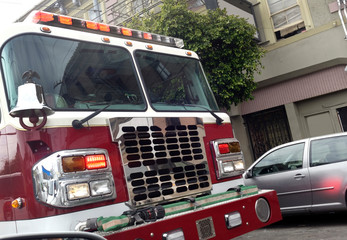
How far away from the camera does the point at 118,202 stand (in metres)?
3.42

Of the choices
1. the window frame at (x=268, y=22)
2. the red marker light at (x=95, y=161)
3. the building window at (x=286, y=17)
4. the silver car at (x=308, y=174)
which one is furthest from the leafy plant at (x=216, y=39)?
the red marker light at (x=95, y=161)

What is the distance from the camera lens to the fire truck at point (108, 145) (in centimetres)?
306

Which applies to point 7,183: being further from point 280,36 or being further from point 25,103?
point 280,36

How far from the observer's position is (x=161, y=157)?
377cm

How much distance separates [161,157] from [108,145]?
1.92ft

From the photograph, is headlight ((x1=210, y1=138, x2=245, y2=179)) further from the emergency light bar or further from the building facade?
the building facade

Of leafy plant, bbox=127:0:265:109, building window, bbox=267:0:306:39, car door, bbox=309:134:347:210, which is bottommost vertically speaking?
car door, bbox=309:134:347:210

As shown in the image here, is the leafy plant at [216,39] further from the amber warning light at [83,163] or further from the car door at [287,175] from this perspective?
the amber warning light at [83,163]

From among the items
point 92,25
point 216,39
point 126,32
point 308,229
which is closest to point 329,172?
point 308,229

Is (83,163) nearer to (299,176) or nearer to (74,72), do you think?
(74,72)

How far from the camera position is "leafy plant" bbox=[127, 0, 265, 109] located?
10609 millimetres

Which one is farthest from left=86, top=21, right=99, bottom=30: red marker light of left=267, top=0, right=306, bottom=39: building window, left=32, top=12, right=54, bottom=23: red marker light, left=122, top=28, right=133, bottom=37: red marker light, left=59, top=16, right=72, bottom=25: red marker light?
left=267, top=0, right=306, bottom=39: building window

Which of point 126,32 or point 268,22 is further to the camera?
point 268,22

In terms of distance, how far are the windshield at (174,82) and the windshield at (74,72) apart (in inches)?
8.2
